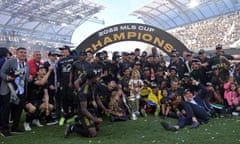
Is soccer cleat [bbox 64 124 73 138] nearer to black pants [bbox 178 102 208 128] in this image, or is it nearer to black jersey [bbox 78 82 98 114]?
black jersey [bbox 78 82 98 114]

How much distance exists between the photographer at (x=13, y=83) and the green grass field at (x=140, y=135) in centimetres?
39

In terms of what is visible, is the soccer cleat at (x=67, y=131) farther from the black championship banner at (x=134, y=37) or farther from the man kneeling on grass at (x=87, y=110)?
the black championship banner at (x=134, y=37)

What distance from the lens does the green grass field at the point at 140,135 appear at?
5328 millimetres

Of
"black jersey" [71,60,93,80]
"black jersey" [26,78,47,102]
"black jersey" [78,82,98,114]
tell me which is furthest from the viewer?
"black jersey" [71,60,93,80]

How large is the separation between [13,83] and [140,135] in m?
2.75

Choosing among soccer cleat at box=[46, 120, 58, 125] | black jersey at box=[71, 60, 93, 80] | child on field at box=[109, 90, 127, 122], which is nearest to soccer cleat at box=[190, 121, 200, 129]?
child on field at box=[109, 90, 127, 122]

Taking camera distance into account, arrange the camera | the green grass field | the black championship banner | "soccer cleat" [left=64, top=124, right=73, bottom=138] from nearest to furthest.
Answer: the green grass field, "soccer cleat" [left=64, top=124, right=73, bottom=138], the camera, the black championship banner

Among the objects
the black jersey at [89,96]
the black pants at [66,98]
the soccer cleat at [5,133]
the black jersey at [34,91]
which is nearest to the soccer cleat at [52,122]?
the black pants at [66,98]

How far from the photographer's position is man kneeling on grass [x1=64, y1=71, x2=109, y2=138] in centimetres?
562

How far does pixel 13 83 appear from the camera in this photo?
6.04 meters

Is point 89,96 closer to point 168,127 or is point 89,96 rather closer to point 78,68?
point 78,68

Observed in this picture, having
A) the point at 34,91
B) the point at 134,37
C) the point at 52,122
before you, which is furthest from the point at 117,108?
the point at 134,37

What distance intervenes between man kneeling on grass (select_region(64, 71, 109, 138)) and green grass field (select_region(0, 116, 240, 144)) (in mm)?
146

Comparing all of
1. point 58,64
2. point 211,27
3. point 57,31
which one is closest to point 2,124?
point 58,64
